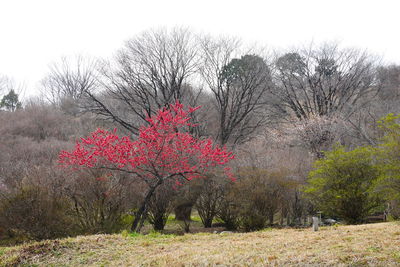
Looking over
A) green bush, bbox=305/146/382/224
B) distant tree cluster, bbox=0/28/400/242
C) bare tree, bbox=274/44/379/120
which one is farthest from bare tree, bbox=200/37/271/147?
green bush, bbox=305/146/382/224

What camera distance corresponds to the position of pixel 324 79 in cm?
2502

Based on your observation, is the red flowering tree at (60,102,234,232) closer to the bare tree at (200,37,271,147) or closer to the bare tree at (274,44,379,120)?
the bare tree at (200,37,271,147)

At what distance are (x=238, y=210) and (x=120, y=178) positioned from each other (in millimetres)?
4159

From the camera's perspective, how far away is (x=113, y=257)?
634 cm

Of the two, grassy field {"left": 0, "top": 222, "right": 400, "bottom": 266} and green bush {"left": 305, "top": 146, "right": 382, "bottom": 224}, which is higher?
green bush {"left": 305, "top": 146, "right": 382, "bottom": 224}

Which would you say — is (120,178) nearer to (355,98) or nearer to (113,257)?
(113,257)

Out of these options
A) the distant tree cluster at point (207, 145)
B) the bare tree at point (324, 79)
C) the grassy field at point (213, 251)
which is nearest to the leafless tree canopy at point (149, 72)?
the distant tree cluster at point (207, 145)

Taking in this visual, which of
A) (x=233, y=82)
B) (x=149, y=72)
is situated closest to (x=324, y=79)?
(x=233, y=82)

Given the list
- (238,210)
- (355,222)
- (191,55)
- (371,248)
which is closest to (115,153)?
(238,210)

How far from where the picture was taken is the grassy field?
4781 mm

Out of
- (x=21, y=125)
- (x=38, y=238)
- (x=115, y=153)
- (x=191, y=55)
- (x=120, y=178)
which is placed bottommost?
(x=38, y=238)

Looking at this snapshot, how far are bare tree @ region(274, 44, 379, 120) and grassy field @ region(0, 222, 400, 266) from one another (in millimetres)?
18776

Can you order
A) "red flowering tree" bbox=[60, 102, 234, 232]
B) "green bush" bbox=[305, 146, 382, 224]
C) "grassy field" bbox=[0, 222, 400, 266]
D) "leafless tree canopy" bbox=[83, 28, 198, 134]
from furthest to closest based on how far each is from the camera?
"leafless tree canopy" bbox=[83, 28, 198, 134]
"green bush" bbox=[305, 146, 382, 224]
"red flowering tree" bbox=[60, 102, 234, 232]
"grassy field" bbox=[0, 222, 400, 266]

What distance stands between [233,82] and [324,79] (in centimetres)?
824
